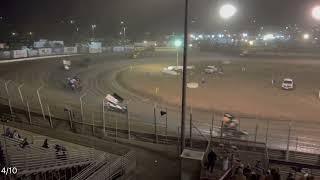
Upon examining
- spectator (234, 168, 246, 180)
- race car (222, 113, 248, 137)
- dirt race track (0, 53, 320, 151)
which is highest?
spectator (234, 168, 246, 180)

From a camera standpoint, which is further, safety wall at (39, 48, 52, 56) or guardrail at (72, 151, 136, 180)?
safety wall at (39, 48, 52, 56)

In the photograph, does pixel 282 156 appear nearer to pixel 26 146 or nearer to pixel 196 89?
pixel 26 146

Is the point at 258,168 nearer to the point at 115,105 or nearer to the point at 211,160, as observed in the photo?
the point at 211,160

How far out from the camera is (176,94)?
40.0 metres

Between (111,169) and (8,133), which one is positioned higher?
(8,133)

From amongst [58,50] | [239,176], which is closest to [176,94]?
[239,176]

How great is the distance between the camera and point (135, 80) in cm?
5003

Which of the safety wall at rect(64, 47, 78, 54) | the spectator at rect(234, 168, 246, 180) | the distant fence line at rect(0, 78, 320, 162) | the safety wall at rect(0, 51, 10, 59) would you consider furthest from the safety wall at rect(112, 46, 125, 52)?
the spectator at rect(234, 168, 246, 180)

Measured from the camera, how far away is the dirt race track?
87.0 ft

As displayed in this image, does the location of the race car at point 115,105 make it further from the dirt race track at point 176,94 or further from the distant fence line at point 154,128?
the distant fence line at point 154,128

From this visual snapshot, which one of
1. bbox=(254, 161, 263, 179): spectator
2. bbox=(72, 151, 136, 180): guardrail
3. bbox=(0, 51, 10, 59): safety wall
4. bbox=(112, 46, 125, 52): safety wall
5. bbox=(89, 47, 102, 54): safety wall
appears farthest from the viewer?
bbox=(112, 46, 125, 52): safety wall

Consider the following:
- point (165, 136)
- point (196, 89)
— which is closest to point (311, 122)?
point (165, 136)

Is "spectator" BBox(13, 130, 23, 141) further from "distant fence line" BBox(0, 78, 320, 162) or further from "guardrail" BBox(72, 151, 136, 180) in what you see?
"guardrail" BBox(72, 151, 136, 180)

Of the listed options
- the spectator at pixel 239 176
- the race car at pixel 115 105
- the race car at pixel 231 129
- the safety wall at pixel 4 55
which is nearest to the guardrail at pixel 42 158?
the spectator at pixel 239 176
